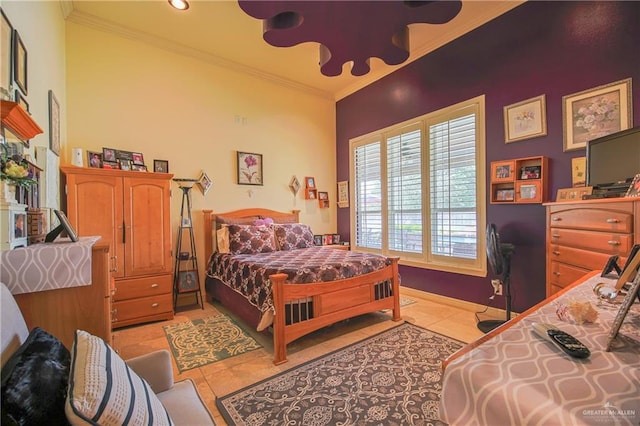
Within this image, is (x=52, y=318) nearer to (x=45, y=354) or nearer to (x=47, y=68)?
(x=45, y=354)

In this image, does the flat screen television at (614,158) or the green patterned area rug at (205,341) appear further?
the green patterned area rug at (205,341)

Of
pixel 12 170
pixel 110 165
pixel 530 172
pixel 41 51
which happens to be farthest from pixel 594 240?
pixel 110 165

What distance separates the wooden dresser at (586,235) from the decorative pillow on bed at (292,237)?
2.66 metres

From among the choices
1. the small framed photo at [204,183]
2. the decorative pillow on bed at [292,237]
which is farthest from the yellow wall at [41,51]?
the decorative pillow on bed at [292,237]

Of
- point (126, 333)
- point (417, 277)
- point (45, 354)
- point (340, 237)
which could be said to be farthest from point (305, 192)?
point (45, 354)

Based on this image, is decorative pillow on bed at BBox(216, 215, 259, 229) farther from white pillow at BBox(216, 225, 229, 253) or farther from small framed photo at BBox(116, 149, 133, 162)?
small framed photo at BBox(116, 149, 133, 162)

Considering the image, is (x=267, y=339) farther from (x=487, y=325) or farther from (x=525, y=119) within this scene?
(x=525, y=119)

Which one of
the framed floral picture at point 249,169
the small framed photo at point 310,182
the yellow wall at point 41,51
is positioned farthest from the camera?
the small framed photo at point 310,182

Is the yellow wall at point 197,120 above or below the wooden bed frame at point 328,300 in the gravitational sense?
above

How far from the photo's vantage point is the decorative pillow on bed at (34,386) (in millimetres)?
571

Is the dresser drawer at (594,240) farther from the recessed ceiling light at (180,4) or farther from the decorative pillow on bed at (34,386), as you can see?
the recessed ceiling light at (180,4)

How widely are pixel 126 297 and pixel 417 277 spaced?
137 inches

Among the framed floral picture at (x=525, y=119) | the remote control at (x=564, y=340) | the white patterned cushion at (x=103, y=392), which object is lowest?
the white patterned cushion at (x=103, y=392)

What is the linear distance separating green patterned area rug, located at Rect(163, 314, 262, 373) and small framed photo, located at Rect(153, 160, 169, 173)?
1.84m
